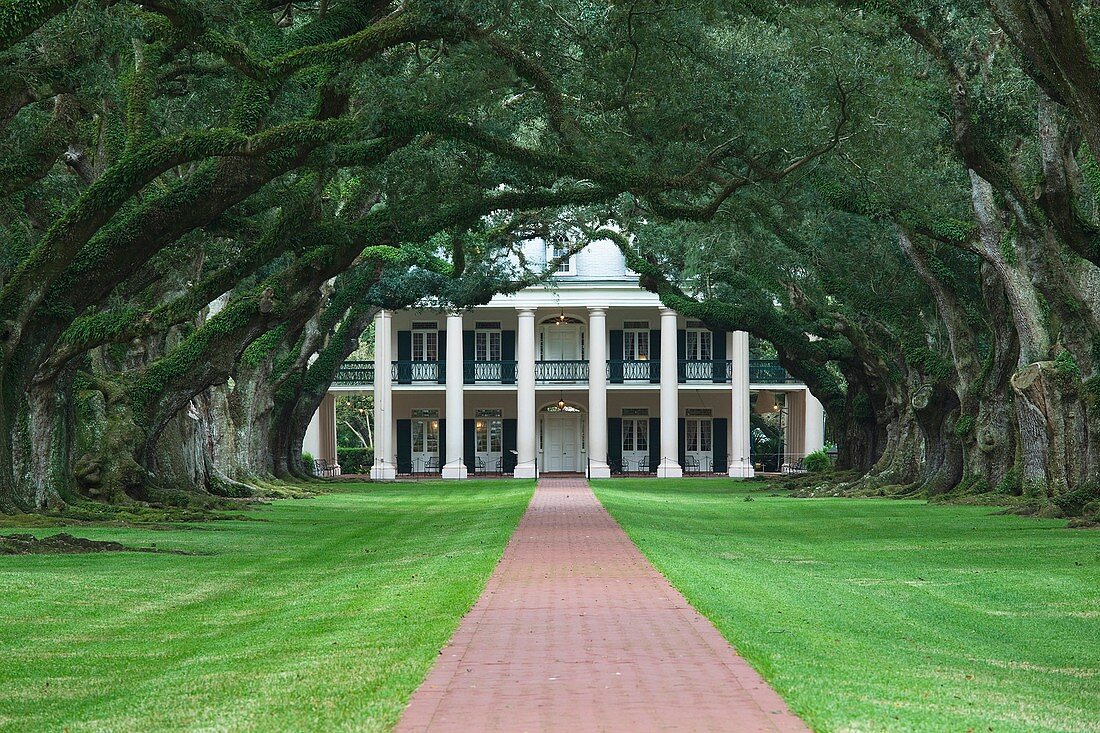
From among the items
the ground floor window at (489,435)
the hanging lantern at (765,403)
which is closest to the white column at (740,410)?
the hanging lantern at (765,403)

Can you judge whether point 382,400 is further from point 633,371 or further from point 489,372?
point 633,371

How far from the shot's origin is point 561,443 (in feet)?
189

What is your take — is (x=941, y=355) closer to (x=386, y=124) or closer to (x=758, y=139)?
(x=758, y=139)

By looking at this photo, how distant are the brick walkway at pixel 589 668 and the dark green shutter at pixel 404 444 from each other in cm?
4270

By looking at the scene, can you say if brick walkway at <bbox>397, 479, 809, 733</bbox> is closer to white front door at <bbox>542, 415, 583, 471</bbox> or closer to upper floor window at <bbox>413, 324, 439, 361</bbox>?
upper floor window at <bbox>413, 324, 439, 361</bbox>

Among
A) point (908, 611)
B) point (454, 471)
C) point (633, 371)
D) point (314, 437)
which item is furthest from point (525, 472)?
point (908, 611)

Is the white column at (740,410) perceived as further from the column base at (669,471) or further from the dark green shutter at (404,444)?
the dark green shutter at (404,444)

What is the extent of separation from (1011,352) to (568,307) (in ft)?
85.8

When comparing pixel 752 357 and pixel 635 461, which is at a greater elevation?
pixel 752 357

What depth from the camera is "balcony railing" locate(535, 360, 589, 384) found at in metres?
55.1

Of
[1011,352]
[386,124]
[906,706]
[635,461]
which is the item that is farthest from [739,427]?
[906,706]

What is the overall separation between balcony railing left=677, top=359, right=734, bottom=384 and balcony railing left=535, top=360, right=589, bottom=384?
375 cm

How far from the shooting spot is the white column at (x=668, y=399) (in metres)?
53.0

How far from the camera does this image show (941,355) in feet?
114
